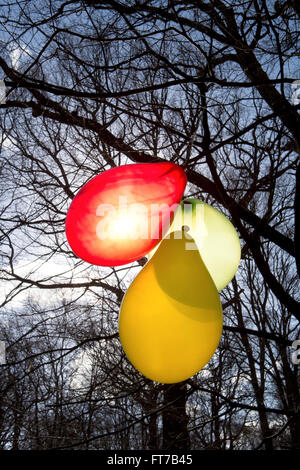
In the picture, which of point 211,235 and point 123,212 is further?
point 211,235

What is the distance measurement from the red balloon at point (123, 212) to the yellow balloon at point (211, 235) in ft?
0.36

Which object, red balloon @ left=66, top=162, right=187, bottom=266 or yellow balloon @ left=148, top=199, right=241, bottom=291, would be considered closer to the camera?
red balloon @ left=66, top=162, right=187, bottom=266

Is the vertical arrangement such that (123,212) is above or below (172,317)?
above

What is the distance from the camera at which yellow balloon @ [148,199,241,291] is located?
A: 1.44 meters

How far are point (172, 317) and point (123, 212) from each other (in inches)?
14.4

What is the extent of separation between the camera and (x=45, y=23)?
7.53 feet

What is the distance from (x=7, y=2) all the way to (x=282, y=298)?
→ 2.42 metres

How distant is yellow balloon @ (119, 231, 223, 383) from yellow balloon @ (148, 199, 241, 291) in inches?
4.6

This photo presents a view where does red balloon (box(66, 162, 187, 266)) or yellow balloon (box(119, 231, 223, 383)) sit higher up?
red balloon (box(66, 162, 187, 266))

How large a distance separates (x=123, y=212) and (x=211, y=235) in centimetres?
39

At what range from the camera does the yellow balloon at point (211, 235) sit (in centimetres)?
144

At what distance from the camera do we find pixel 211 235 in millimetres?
1462
